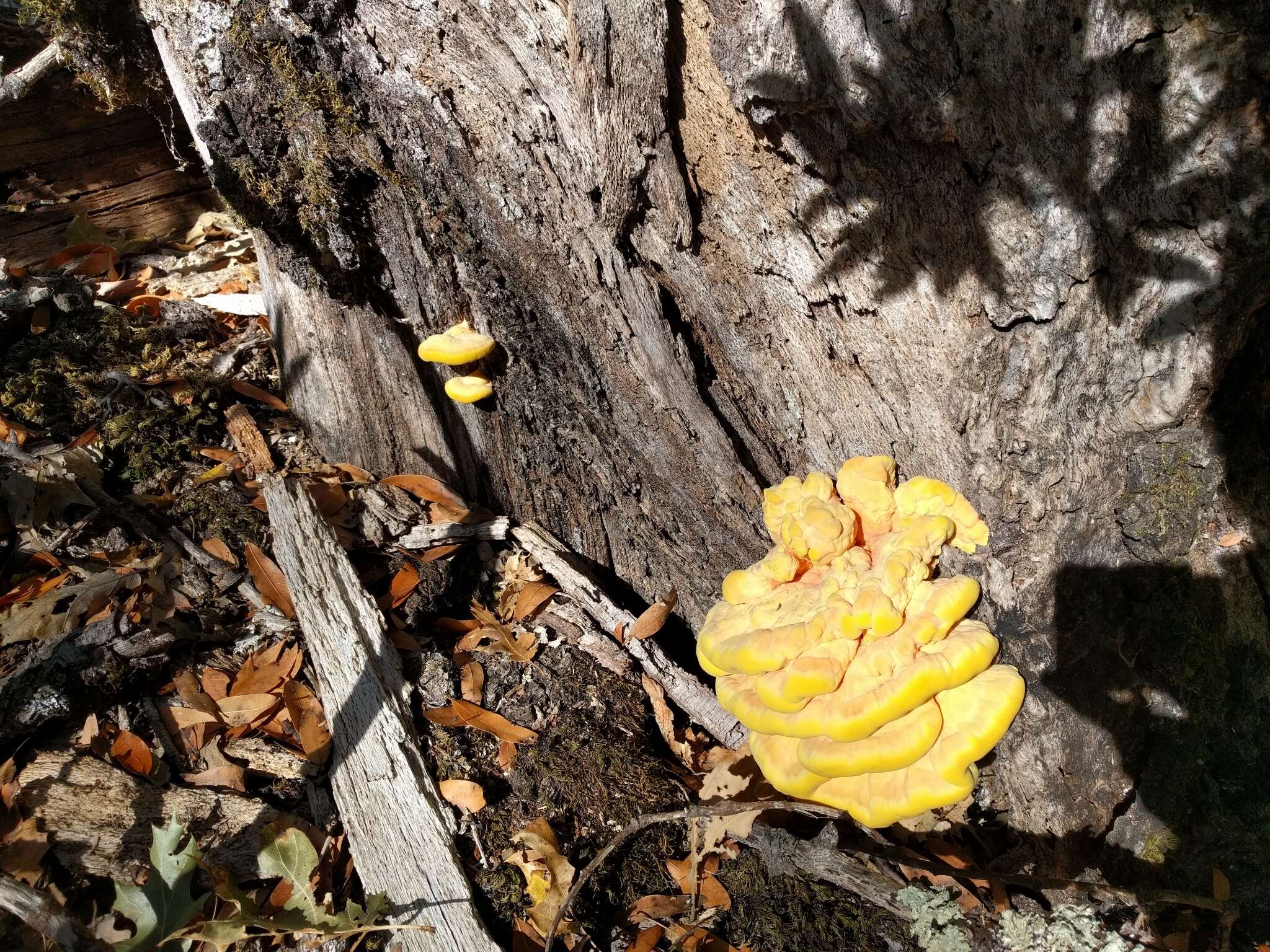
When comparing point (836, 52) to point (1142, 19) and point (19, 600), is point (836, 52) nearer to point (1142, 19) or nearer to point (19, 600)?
point (1142, 19)

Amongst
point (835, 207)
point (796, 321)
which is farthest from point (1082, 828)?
point (835, 207)

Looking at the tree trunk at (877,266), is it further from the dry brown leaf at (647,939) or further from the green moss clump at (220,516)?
the dry brown leaf at (647,939)

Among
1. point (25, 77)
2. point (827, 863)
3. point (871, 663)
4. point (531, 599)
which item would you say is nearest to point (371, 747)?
point (531, 599)

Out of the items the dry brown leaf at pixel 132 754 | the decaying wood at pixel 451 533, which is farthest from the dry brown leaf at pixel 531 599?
the dry brown leaf at pixel 132 754

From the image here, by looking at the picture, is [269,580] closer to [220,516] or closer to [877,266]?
[220,516]

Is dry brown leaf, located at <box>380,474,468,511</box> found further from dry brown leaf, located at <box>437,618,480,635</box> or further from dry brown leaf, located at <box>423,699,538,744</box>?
dry brown leaf, located at <box>423,699,538,744</box>

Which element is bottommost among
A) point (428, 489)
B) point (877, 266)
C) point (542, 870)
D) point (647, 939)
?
point (647, 939)
